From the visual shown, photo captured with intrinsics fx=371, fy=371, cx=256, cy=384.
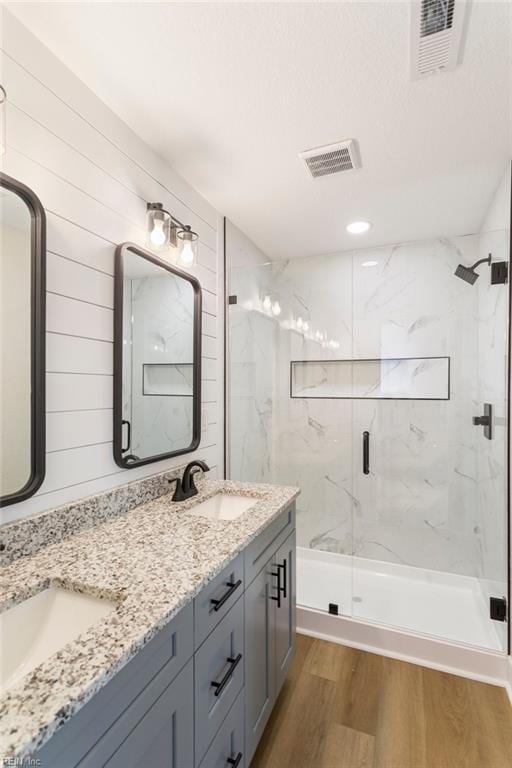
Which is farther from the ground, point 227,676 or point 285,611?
point 227,676

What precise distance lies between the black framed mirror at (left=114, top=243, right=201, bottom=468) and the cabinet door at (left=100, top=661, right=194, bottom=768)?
2.67ft

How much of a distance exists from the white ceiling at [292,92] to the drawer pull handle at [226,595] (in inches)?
67.5

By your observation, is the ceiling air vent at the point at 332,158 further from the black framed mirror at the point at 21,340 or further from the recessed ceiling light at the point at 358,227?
the black framed mirror at the point at 21,340

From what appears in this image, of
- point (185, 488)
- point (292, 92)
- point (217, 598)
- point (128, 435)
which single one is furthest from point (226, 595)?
point (292, 92)

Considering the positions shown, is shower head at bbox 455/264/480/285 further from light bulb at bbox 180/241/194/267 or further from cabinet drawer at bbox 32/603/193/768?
cabinet drawer at bbox 32/603/193/768

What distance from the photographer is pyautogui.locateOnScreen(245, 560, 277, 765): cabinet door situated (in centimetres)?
127

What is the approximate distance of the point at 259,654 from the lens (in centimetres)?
136

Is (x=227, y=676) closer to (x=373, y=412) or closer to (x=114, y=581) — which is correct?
(x=114, y=581)

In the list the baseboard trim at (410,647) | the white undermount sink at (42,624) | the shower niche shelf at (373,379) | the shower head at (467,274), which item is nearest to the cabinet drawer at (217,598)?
the white undermount sink at (42,624)

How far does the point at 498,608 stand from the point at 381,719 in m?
0.86

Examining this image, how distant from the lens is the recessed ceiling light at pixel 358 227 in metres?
2.46

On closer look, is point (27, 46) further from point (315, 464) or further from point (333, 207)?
point (315, 464)

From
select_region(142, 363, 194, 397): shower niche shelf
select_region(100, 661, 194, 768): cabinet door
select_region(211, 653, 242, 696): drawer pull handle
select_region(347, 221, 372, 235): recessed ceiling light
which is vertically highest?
select_region(347, 221, 372, 235): recessed ceiling light

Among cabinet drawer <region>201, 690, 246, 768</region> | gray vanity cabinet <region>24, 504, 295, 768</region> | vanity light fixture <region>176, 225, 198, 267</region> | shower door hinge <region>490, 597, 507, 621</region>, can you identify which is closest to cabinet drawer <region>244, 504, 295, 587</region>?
gray vanity cabinet <region>24, 504, 295, 768</region>
